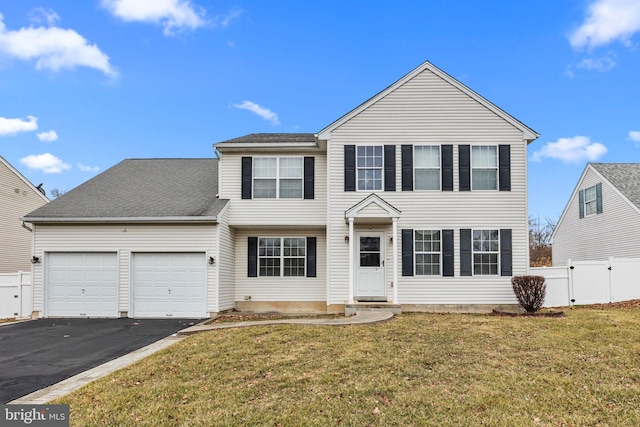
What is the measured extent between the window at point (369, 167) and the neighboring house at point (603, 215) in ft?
38.8

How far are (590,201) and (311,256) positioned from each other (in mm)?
15155

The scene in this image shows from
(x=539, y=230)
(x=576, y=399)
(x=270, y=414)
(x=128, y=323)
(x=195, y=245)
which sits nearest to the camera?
(x=270, y=414)

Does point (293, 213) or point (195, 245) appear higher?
point (293, 213)

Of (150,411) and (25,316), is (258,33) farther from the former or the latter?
(150,411)

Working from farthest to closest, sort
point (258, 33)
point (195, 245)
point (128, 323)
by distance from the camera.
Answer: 1. point (258, 33)
2. point (195, 245)
3. point (128, 323)

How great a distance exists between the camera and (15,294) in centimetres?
1398

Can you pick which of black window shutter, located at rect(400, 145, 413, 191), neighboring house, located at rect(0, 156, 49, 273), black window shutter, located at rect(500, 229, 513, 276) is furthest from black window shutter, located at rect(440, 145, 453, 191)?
neighboring house, located at rect(0, 156, 49, 273)

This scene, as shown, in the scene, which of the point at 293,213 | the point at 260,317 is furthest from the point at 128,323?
the point at 293,213

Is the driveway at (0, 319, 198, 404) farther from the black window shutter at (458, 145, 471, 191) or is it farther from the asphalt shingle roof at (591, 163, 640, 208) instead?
the asphalt shingle roof at (591, 163, 640, 208)

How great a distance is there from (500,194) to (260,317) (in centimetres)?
855

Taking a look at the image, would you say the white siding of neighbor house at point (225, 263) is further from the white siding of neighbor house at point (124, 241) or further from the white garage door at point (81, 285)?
the white garage door at point (81, 285)

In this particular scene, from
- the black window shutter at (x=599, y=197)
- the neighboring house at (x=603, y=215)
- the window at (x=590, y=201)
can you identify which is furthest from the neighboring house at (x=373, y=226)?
the window at (x=590, y=201)

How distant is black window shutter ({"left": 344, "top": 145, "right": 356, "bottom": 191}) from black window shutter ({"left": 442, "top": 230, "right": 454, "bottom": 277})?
3.38 metres

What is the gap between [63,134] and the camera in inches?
914
